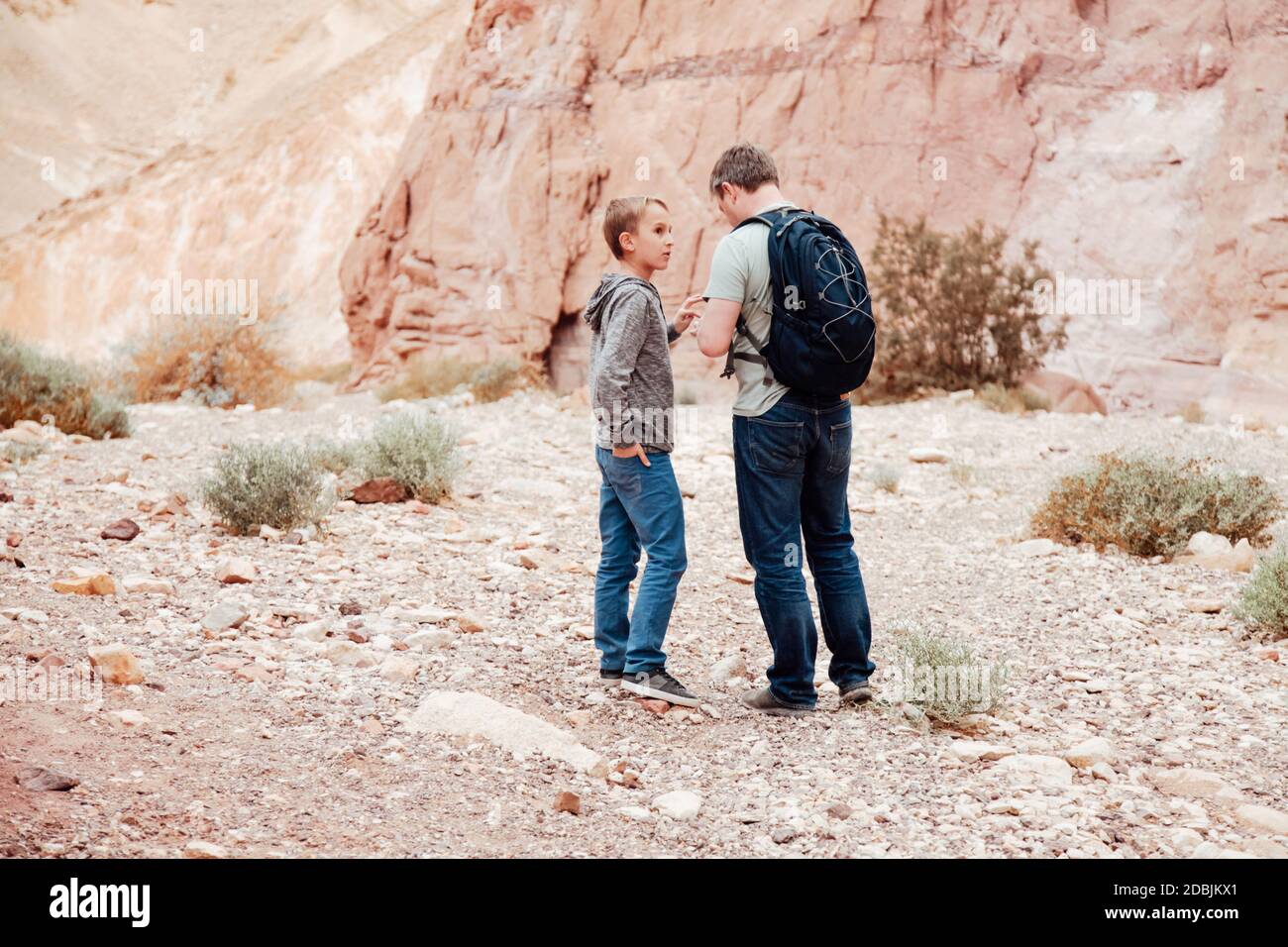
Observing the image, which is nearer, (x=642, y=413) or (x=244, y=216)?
(x=642, y=413)

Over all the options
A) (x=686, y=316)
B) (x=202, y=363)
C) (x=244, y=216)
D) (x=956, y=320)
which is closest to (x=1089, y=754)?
(x=686, y=316)

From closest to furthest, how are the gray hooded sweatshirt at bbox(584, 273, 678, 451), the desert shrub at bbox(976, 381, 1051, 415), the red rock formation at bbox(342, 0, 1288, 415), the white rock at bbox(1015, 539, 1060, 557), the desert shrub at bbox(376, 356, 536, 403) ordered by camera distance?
the gray hooded sweatshirt at bbox(584, 273, 678, 451), the white rock at bbox(1015, 539, 1060, 557), the desert shrub at bbox(976, 381, 1051, 415), the desert shrub at bbox(376, 356, 536, 403), the red rock formation at bbox(342, 0, 1288, 415)

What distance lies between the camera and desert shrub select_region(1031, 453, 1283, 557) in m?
6.46

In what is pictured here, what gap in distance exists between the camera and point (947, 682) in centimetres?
402

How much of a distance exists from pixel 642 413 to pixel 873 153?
1331cm

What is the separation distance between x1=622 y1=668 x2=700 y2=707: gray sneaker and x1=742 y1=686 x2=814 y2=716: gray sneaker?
0.20m

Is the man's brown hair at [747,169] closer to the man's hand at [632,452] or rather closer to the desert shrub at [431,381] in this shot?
the man's hand at [632,452]

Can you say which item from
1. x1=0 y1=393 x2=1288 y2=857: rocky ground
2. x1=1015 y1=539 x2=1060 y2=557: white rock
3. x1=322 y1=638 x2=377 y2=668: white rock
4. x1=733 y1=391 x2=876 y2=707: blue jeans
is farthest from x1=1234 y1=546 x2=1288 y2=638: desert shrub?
x1=322 y1=638 x2=377 y2=668: white rock

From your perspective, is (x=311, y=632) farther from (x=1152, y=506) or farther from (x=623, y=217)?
(x=1152, y=506)

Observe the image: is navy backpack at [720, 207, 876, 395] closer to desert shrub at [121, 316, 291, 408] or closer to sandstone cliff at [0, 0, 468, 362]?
desert shrub at [121, 316, 291, 408]

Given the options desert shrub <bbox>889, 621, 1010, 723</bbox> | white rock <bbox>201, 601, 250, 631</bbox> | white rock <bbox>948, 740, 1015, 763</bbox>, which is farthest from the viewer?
white rock <bbox>201, 601, 250, 631</bbox>

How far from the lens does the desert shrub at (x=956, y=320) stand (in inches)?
522

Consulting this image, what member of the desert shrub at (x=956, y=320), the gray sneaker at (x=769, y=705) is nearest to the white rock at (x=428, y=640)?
the gray sneaker at (x=769, y=705)
